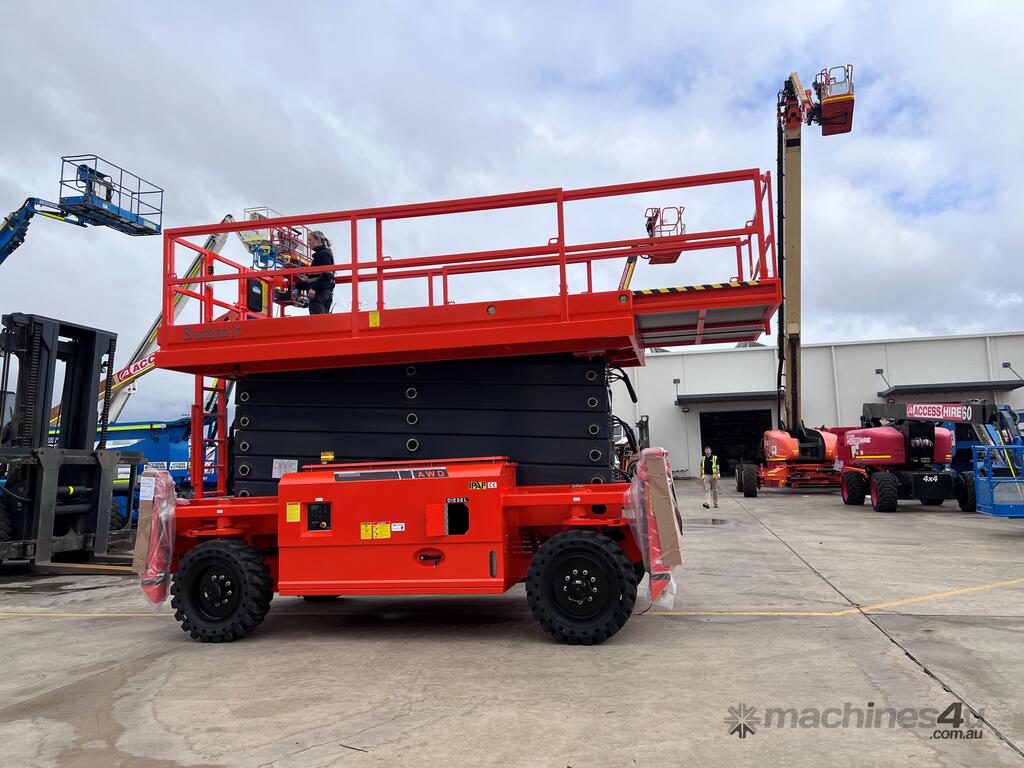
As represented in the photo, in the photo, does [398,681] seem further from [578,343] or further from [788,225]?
[788,225]

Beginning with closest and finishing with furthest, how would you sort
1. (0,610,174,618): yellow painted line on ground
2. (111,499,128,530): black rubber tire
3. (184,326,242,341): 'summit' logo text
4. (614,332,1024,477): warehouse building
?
(184,326,242,341): 'summit' logo text < (0,610,174,618): yellow painted line on ground < (111,499,128,530): black rubber tire < (614,332,1024,477): warehouse building

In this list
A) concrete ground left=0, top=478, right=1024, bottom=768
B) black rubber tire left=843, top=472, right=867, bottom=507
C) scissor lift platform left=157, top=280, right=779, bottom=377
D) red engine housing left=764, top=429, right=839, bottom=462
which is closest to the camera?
concrete ground left=0, top=478, right=1024, bottom=768

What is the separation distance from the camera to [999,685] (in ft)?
14.9

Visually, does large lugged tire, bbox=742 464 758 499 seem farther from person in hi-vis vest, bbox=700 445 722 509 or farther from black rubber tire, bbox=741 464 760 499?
person in hi-vis vest, bbox=700 445 722 509

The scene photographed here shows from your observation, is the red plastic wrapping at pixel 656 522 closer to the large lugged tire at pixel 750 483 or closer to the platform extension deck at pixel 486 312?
the platform extension deck at pixel 486 312

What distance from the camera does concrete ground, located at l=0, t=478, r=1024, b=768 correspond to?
376 cm

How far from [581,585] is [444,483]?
4.54 ft

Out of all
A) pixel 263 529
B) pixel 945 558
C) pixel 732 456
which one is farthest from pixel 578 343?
pixel 732 456

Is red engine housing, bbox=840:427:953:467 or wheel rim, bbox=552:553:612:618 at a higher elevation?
red engine housing, bbox=840:427:953:467

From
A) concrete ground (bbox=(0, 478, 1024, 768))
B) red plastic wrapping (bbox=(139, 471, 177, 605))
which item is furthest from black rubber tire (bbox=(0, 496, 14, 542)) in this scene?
red plastic wrapping (bbox=(139, 471, 177, 605))

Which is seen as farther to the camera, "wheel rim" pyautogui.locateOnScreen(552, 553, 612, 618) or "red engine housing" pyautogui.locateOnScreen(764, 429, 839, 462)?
"red engine housing" pyautogui.locateOnScreen(764, 429, 839, 462)

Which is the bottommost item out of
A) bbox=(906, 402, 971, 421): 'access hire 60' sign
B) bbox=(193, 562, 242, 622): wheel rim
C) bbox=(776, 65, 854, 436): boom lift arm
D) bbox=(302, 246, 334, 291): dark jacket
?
bbox=(193, 562, 242, 622): wheel rim

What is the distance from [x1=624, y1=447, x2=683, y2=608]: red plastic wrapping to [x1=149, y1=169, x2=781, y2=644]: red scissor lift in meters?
0.18

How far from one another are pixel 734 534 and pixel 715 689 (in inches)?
361
